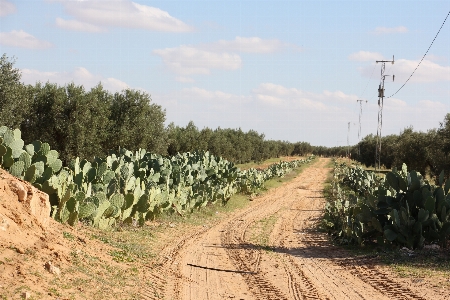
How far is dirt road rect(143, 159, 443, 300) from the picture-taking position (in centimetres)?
796

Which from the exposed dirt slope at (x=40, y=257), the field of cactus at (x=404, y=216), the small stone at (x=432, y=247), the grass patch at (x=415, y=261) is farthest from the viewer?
the field of cactus at (x=404, y=216)

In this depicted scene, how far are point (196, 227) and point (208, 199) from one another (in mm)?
4683

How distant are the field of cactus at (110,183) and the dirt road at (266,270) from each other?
145cm

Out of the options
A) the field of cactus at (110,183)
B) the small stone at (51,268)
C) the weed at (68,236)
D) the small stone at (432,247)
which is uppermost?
the field of cactus at (110,183)

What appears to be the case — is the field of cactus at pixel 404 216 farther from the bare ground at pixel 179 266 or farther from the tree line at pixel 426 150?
the tree line at pixel 426 150

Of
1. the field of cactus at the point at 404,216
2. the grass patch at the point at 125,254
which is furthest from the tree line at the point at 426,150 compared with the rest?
the field of cactus at the point at 404,216

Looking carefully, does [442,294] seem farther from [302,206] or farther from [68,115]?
[68,115]

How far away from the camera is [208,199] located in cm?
2006

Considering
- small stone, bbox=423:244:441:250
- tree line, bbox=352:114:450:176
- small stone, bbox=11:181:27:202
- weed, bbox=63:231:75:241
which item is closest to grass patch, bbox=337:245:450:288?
small stone, bbox=423:244:441:250

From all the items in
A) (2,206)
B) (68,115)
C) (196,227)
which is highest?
(68,115)

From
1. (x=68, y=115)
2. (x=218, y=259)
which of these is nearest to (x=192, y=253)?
(x=218, y=259)

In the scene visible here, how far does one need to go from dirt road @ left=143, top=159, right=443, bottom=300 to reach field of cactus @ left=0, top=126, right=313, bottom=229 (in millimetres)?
1448

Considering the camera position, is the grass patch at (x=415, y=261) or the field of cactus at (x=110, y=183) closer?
the grass patch at (x=415, y=261)

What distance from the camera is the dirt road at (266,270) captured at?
26.1 feet
